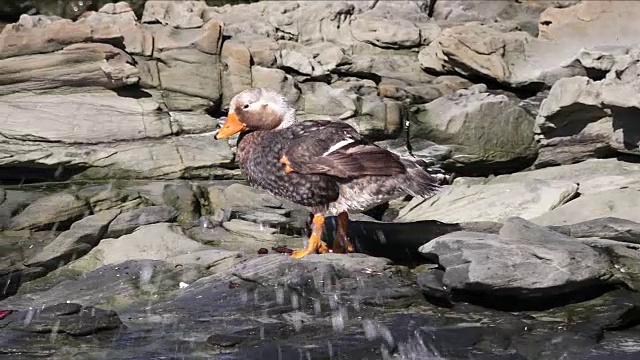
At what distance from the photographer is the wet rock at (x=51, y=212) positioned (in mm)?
8609

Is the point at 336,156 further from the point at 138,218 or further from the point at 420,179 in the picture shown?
the point at 138,218

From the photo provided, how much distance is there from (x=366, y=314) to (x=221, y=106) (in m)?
4.67

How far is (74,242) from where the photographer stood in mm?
8109

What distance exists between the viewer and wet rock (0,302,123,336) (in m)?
6.20

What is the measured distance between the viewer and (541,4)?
13.0 metres

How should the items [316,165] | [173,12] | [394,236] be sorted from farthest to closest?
[173,12] < [394,236] < [316,165]

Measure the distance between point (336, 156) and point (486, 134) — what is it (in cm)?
343

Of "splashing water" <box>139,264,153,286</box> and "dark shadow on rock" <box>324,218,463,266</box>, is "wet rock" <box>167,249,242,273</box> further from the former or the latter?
"dark shadow on rock" <box>324,218,463,266</box>

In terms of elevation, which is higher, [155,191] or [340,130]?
[340,130]

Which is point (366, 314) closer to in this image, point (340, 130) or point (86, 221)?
point (340, 130)

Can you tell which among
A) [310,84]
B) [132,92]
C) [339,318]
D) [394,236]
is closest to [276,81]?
[310,84]

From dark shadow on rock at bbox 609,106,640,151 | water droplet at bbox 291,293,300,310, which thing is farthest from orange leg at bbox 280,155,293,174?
dark shadow on rock at bbox 609,106,640,151

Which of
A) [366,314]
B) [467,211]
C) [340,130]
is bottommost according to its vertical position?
[467,211]

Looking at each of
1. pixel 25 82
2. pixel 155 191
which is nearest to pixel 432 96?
pixel 155 191
